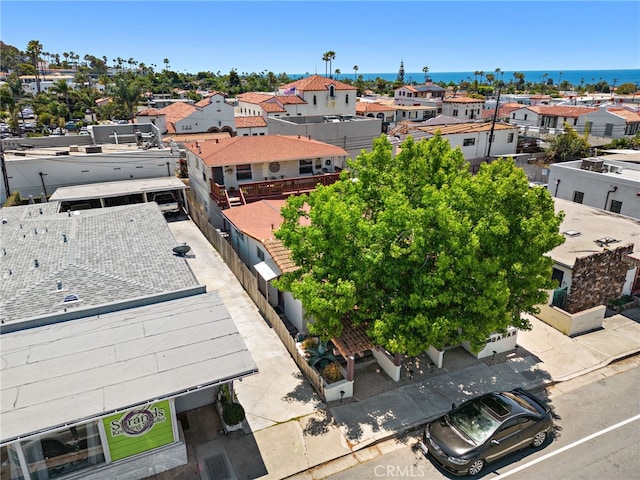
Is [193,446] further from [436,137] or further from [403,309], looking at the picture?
[436,137]

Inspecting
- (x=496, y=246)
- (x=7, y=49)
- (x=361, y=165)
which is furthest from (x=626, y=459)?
(x=7, y=49)

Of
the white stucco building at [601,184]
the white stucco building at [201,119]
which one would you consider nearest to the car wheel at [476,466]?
the white stucco building at [601,184]

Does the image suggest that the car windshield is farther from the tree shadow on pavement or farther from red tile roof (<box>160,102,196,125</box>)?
red tile roof (<box>160,102,196,125</box>)

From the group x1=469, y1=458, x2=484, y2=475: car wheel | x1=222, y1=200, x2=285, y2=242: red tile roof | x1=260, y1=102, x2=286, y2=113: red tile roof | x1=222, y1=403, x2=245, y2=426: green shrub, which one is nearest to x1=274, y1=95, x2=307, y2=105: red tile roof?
x1=260, y1=102, x2=286, y2=113: red tile roof

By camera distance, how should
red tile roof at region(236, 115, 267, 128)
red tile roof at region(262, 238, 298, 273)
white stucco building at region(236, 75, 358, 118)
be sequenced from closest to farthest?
red tile roof at region(262, 238, 298, 273) < white stucco building at region(236, 75, 358, 118) < red tile roof at region(236, 115, 267, 128)

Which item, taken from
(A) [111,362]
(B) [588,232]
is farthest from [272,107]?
(A) [111,362]

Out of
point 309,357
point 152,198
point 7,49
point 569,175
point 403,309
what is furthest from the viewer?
point 7,49
